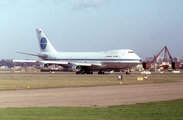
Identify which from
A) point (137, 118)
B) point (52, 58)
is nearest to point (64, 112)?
point (137, 118)

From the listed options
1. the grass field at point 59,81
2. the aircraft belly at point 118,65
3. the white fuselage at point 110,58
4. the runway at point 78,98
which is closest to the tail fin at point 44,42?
the white fuselage at point 110,58

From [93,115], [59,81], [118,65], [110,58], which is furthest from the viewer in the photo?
[118,65]

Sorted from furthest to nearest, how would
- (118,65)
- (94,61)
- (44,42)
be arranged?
(44,42)
(94,61)
(118,65)

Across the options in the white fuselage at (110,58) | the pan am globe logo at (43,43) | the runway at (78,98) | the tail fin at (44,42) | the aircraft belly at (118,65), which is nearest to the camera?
the runway at (78,98)

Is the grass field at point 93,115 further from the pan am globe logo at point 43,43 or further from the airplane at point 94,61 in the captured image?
the pan am globe logo at point 43,43

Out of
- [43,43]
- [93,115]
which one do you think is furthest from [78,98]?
[43,43]

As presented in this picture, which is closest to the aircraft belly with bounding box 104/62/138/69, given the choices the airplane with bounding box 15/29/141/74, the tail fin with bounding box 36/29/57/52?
the airplane with bounding box 15/29/141/74

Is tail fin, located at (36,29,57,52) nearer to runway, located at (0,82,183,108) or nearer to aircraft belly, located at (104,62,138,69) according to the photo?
aircraft belly, located at (104,62,138,69)

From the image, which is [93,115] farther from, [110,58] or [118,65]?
[118,65]

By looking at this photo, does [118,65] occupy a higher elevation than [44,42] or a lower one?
lower

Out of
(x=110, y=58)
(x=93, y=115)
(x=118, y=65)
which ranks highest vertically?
(x=110, y=58)

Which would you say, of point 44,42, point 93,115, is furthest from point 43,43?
point 93,115

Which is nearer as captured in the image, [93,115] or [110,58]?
[93,115]

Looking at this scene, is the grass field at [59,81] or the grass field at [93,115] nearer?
the grass field at [93,115]
